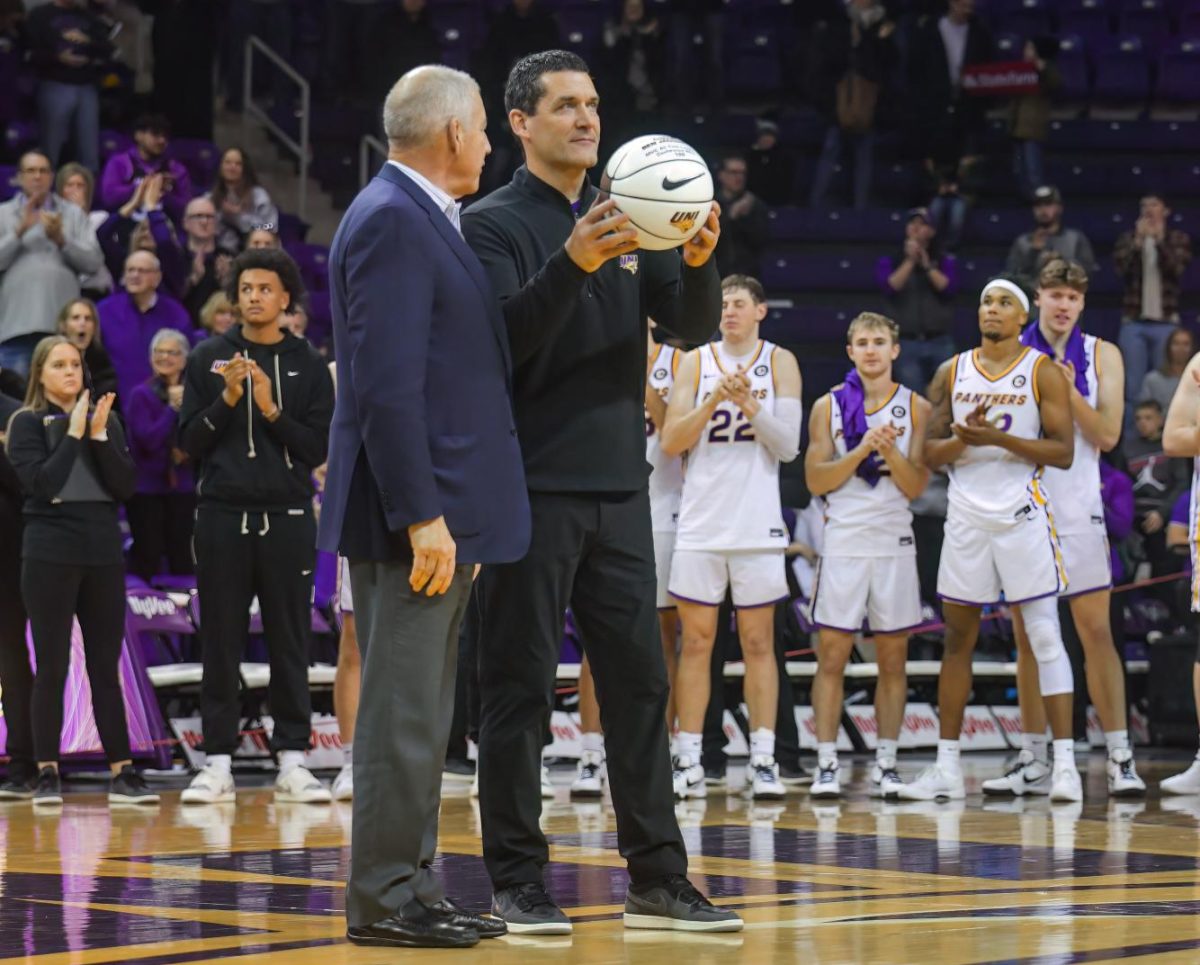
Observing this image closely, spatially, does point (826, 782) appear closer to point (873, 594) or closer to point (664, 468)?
point (873, 594)

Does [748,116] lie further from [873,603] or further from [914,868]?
[914,868]

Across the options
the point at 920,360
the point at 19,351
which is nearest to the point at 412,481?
the point at 19,351

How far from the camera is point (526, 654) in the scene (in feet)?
16.4

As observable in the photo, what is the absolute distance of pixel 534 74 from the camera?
5.15 m

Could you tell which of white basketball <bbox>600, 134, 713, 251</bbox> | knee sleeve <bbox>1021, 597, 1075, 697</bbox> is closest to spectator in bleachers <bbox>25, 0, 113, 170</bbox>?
knee sleeve <bbox>1021, 597, 1075, 697</bbox>

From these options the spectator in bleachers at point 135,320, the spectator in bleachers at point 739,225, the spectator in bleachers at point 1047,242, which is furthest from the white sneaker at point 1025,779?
the spectator in bleachers at point 739,225

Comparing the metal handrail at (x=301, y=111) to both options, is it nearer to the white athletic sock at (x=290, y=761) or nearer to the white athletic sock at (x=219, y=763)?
the white athletic sock at (x=290, y=761)

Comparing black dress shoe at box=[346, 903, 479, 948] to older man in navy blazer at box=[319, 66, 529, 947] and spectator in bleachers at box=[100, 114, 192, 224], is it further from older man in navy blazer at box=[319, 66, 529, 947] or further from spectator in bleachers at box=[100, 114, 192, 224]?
spectator in bleachers at box=[100, 114, 192, 224]

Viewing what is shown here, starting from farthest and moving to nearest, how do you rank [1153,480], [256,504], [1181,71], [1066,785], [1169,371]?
[1181,71] → [1169,371] → [1153,480] → [256,504] → [1066,785]

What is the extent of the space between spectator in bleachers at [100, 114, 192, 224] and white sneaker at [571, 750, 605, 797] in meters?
6.17

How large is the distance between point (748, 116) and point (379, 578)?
571 inches

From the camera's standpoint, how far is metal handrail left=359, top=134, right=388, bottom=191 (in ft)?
57.0

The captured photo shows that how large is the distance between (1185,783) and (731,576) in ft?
7.45

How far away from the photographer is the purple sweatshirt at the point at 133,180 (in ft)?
45.0
